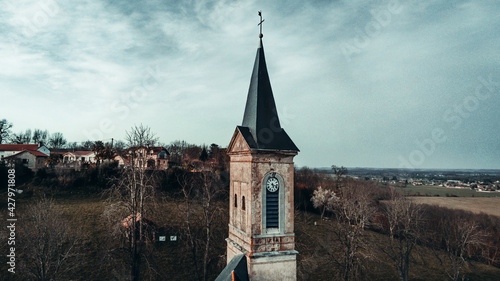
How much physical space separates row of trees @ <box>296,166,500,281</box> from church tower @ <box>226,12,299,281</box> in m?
12.0

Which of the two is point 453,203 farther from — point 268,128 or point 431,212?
point 268,128

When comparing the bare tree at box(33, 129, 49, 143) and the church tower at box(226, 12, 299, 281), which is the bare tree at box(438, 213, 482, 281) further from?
the bare tree at box(33, 129, 49, 143)

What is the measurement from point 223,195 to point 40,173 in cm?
2619

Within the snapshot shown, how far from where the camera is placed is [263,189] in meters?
12.7

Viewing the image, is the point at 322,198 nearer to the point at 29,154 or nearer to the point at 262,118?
the point at 262,118

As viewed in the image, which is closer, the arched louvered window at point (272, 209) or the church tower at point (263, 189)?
the church tower at point (263, 189)

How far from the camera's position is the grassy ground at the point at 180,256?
78.2 feet

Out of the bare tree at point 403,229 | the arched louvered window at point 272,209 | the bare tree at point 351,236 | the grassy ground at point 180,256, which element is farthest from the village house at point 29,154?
the bare tree at point 403,229

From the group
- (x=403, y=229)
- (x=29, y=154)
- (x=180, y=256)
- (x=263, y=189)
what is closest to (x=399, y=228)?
(x=403, y=229)

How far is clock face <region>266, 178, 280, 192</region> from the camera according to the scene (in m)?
12.8

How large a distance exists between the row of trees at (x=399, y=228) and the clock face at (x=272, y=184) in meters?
13.0

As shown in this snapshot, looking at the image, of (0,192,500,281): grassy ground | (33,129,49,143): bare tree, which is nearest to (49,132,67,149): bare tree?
(33,129,49,143): bare tree

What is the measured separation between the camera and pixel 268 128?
13289 millimetres

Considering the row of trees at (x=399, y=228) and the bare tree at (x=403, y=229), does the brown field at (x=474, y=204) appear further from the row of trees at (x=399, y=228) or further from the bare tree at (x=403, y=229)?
the bare tree at (x=403, y=229)
